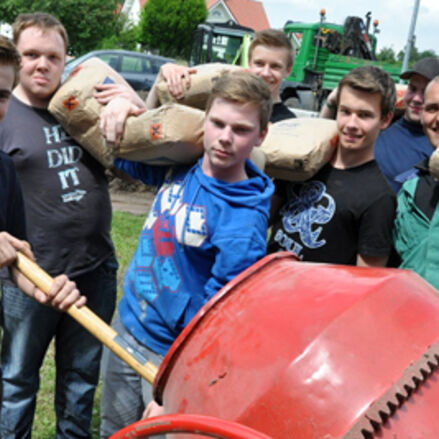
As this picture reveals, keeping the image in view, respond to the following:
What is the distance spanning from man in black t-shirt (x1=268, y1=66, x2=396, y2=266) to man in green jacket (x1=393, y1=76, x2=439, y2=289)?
0.06 meters

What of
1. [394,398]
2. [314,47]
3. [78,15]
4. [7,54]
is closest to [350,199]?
[394,398]

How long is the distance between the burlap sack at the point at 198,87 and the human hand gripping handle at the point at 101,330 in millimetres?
966

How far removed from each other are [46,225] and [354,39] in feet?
46.4

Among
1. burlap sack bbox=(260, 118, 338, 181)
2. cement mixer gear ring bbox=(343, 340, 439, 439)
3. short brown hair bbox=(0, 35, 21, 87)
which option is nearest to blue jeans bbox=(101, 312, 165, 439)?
burlap sack bbox=(260, 118, 338, 181)

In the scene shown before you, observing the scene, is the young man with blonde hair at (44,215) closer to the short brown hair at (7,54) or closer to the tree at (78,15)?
the short brown hair at (7,54)

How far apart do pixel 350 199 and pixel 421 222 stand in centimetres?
30

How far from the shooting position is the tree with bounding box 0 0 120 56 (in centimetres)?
2614

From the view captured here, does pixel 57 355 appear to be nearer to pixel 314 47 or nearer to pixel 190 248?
pixel 190 248

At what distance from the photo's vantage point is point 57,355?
2.67 metres

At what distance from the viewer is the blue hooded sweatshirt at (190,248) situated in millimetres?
1808

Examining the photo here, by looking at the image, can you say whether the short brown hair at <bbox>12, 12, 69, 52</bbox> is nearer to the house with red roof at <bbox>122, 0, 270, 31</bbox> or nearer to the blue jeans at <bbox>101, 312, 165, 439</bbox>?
the blue jeans at <bbox>101, 312, 165, 439</bbox>

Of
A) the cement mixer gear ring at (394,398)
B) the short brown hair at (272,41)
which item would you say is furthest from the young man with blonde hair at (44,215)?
the cement mixer gear ring at (394,398)

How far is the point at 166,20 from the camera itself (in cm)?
3644

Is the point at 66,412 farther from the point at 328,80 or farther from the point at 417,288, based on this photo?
the point at 328,80
